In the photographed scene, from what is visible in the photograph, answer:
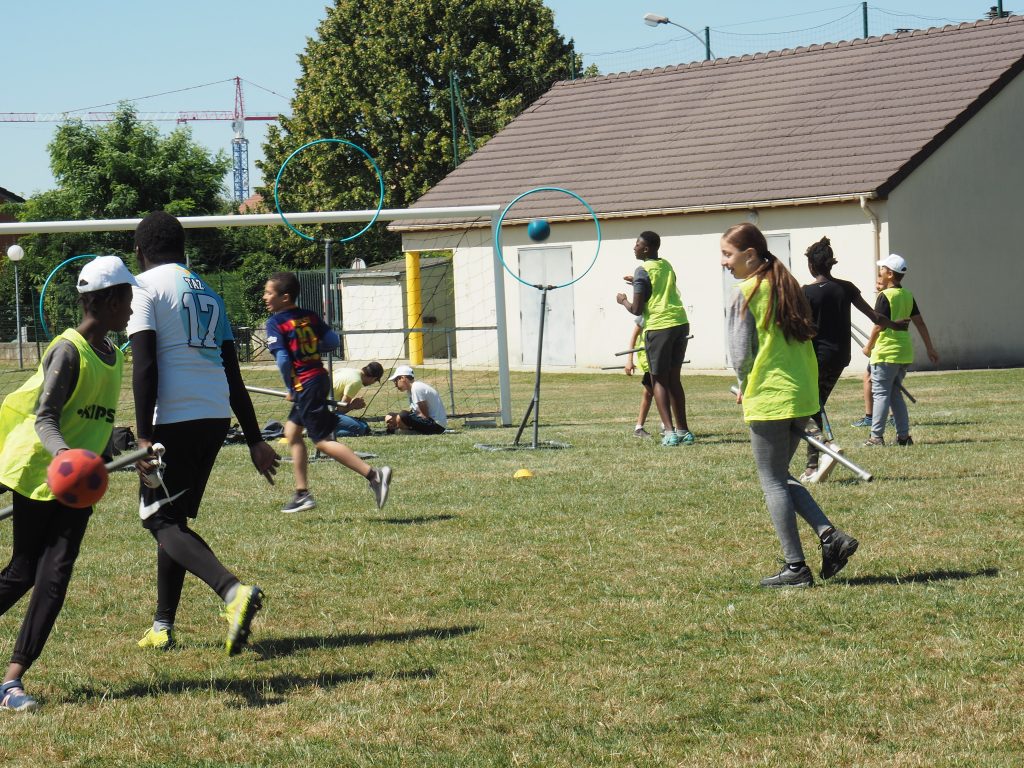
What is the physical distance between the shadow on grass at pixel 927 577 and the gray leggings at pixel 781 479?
1.15 feet

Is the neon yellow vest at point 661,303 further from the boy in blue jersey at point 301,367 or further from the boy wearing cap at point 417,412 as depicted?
the boy in blue jersey at point 301,367

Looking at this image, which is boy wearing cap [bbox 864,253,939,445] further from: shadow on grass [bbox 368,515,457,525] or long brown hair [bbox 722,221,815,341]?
long brown hair [bbox 722,221,815,341]

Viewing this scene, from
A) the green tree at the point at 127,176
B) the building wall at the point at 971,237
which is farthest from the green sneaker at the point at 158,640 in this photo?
the green tree at the point at 127,176

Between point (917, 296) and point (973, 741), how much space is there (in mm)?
22789

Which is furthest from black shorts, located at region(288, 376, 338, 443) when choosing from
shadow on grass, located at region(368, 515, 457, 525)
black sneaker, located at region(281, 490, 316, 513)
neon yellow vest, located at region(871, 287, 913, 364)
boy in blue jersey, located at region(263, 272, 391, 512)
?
neon yellow vest, located at region(871, 287, 913, 364)

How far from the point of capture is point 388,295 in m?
36.1

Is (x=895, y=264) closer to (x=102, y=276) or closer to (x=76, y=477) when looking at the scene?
(x=102, y=276)

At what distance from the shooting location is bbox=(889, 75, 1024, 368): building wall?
26.1 meters

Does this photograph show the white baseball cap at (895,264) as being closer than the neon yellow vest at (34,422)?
No

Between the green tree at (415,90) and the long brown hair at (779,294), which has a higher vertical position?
the green tree at (415,90)

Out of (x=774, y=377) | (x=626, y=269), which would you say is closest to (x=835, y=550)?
(x=774, y=377)

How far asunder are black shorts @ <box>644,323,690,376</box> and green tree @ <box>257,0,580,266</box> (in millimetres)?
31797

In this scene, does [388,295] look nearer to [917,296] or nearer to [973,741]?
[917,296]

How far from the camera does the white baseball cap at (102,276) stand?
526cm
